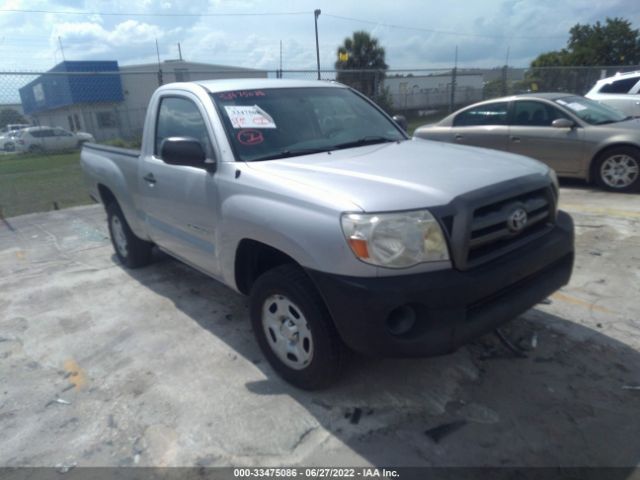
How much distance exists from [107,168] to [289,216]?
10.7 ft

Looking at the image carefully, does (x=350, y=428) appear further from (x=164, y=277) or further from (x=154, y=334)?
(x=164, y=277)

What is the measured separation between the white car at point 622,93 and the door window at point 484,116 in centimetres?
352

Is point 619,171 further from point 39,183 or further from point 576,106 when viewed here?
point 39,183

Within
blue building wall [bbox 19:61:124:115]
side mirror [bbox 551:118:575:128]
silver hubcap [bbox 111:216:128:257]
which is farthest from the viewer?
blue building wall [bbox 19:61:124:115]

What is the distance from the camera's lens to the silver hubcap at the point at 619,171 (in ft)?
24.0

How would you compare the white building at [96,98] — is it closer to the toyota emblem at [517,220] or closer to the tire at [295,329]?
the tire at [295,329]

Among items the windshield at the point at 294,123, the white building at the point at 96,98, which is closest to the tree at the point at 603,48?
the white building at the point at 96,98

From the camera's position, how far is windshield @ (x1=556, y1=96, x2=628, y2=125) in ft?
25.7

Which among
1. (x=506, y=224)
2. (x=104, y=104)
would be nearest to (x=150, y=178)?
(x=506, y=224)

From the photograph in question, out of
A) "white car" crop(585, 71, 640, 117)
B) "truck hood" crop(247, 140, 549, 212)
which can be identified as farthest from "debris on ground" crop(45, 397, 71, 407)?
"white car" crop(585, 71, 640, 117)

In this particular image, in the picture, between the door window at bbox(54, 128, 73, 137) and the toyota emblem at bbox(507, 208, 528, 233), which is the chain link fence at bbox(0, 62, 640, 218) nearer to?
the door window at bbox(54, 128, 73, 137)

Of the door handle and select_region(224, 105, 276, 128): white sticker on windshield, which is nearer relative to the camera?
select_region(224, 105, 276, 128): white sticker on windshield

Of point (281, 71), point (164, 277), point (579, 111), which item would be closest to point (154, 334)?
point (164, 277)

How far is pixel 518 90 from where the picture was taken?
18.3 m
